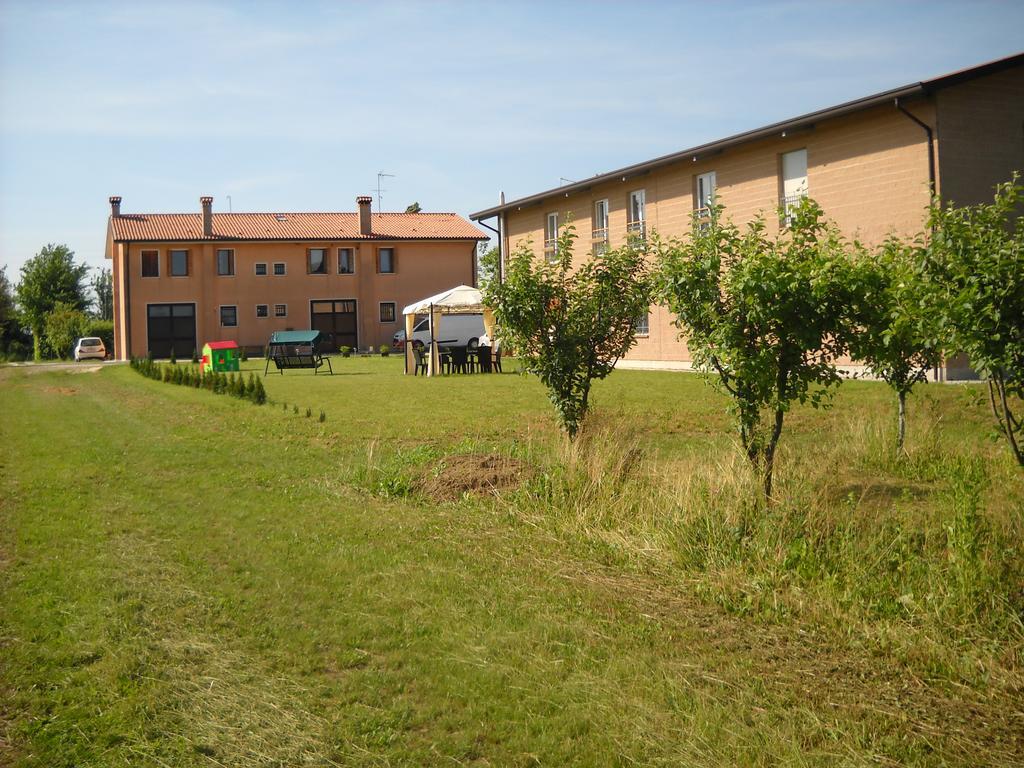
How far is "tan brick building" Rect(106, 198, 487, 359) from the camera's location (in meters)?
47.0

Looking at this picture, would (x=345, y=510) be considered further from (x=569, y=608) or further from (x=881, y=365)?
(x=881, y=365)

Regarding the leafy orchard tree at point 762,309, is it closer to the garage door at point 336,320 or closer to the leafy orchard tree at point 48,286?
the garage door at point 336,320

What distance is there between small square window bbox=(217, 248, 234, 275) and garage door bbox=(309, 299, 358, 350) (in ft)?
14.2

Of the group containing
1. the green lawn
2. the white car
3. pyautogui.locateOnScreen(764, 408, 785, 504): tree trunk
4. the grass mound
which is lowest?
the green lawn

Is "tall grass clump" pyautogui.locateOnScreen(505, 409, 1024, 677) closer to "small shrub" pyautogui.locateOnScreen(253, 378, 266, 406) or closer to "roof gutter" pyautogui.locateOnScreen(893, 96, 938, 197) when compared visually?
"small shrub" pyautogui.locateOnScreen(253, 378, 266, 406)

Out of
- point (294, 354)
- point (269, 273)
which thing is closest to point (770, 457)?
point (294, 354)

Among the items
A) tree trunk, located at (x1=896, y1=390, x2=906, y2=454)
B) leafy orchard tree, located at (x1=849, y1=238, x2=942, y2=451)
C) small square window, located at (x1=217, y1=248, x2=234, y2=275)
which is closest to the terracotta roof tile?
small square window, located at (x1=217, y1=248, x2=234, y2=275)

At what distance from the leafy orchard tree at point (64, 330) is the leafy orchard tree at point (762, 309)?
54.0 metres

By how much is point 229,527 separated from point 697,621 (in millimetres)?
3947

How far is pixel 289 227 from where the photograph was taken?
50.9 meters

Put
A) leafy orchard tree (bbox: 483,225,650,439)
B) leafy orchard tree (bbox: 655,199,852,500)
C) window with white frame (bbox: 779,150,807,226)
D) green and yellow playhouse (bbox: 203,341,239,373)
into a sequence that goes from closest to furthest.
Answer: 1. leafy orchard tree (bbox: 655,199,852,500)
2. leafy orchard tree (bbox: 483,225,650,439)
3. window with white frame (bbox: 779,150,807,226)
4. green and yellow playhouse (bbox: 203,341,239,373)

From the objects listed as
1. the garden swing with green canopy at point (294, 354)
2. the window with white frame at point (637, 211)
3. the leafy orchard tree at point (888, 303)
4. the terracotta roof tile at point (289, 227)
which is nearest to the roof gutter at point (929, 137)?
the window with white frame at point (637, 211)

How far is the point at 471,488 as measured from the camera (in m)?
8.65

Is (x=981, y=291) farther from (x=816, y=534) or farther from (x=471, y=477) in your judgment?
(x=471, y=477)
